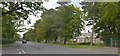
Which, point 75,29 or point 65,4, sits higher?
point 65,4

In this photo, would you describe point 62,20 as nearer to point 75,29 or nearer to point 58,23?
point 58,23

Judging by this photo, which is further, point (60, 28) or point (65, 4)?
point (65, 4)

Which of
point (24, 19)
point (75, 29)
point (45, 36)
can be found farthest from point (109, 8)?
point (45, 36)

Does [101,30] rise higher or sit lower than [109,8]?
lower

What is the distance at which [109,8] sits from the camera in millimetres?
18531

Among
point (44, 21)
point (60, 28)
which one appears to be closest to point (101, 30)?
point (60, 28)

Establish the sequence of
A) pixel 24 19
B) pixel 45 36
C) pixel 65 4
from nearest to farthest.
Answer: pixel 24 19, pixel 65 4, pixel 45 36

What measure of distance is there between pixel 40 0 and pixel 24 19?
6.55 meters

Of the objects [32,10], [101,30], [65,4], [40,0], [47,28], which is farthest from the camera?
[47,28]

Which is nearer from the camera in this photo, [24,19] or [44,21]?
[24,19]

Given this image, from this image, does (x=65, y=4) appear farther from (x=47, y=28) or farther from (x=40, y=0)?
(x=40, y=0)

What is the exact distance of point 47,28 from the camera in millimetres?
50188

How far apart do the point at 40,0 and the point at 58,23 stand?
17.7 m

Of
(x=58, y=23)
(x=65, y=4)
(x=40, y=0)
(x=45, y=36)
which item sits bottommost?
(x=45, y=36)
